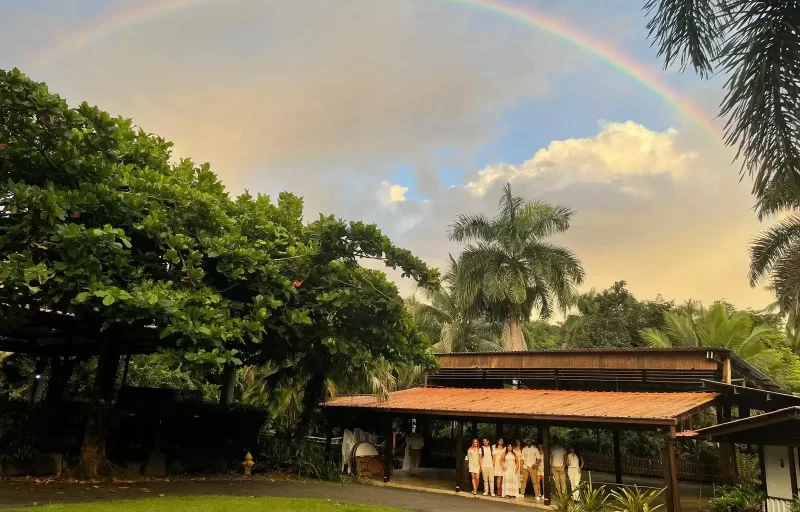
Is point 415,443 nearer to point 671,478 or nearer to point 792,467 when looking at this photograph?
point 671,478

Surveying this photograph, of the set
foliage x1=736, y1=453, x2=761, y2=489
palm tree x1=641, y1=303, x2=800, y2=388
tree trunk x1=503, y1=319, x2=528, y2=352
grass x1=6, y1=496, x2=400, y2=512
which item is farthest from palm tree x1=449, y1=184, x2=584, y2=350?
grass x1=6, y1=496, x2=400, y2=512

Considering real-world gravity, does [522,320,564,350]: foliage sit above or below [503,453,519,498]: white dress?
above

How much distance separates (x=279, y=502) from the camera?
39.1 feet

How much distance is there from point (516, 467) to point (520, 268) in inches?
536

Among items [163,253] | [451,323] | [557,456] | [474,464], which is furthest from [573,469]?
[451,323]

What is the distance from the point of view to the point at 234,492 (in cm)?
1325

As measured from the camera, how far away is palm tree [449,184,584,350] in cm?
2718

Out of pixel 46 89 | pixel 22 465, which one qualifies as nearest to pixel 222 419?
pixel 22 465

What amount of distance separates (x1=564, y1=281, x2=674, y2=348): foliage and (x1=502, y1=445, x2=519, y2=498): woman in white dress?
14.6 meters

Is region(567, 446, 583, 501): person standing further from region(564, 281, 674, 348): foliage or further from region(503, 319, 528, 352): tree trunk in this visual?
region(564, 281, 674, 348): foliage

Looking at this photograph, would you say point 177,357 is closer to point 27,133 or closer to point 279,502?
point 279,502

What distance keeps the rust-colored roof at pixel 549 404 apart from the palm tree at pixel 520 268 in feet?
28.1

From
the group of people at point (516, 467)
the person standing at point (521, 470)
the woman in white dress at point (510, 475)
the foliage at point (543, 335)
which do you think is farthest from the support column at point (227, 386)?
the foliage at point (543, 335)

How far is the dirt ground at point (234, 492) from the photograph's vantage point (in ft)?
38.0
